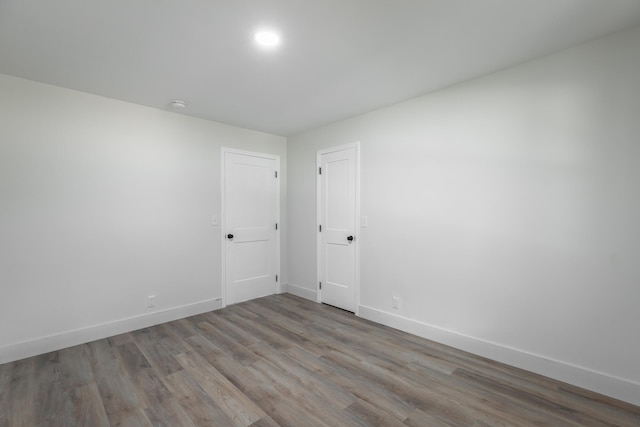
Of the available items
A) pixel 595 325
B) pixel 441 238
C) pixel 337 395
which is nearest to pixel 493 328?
pixel 595 325

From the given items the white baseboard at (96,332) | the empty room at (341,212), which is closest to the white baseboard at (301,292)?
the empty room at (341,212)

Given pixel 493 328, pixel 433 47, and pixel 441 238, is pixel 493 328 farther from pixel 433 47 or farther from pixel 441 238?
pixel 433 47

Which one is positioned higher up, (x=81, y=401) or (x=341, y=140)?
(x=341, y=140)

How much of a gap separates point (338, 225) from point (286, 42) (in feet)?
7.80

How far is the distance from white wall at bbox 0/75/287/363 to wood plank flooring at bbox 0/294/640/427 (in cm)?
34

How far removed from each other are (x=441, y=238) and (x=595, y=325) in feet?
4.12

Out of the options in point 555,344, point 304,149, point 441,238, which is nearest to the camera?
point 555,344

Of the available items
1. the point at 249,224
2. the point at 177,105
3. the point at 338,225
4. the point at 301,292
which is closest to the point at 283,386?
the point at 338,225

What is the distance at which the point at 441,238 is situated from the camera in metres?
2.88

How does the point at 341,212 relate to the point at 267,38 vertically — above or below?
below

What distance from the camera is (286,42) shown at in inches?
81.0

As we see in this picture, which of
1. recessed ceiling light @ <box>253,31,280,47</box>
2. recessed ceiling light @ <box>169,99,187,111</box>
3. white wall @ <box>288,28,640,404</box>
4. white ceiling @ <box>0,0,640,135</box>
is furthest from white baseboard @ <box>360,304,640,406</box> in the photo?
recessed ceiling light @ <box>169,99,187,111</box>

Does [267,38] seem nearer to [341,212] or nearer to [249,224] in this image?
[341,212]

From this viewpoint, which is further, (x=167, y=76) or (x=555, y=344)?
(x=167, y=76)
